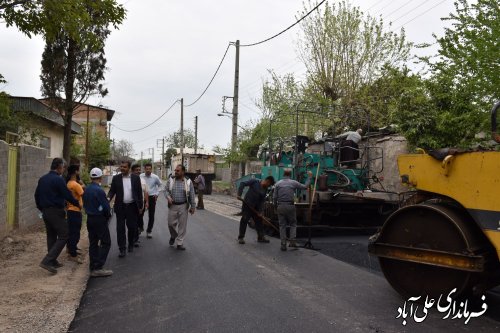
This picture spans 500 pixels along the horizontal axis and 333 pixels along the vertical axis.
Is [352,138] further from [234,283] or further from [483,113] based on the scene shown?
[234,283]

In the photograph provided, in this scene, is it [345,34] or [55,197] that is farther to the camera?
[345,34]

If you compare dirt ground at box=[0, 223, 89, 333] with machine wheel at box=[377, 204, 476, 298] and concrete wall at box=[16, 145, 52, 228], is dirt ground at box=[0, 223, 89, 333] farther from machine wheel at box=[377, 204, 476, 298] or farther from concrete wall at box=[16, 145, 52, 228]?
machine wheel at box=[377, 204, 476, 298]

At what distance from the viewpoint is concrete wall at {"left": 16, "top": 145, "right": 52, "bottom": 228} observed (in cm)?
996

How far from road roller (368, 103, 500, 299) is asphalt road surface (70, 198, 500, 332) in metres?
0.37

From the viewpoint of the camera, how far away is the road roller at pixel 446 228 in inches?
179

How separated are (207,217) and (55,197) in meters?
8.55

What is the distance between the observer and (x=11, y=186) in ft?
31.3

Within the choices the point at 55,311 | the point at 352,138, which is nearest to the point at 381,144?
the point at 352,138

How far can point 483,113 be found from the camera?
379 inches

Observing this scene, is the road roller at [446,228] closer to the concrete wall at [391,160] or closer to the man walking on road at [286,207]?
the man walking on road at [286,207]

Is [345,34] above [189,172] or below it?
above

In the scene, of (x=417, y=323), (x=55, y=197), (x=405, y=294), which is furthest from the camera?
(x=55, y=197)

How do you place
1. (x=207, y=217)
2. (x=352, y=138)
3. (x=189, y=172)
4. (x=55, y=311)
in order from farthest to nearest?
(x=189, y=172)
(x=207, y=217)
(x=352, y=138)
(x=55, y=311)
